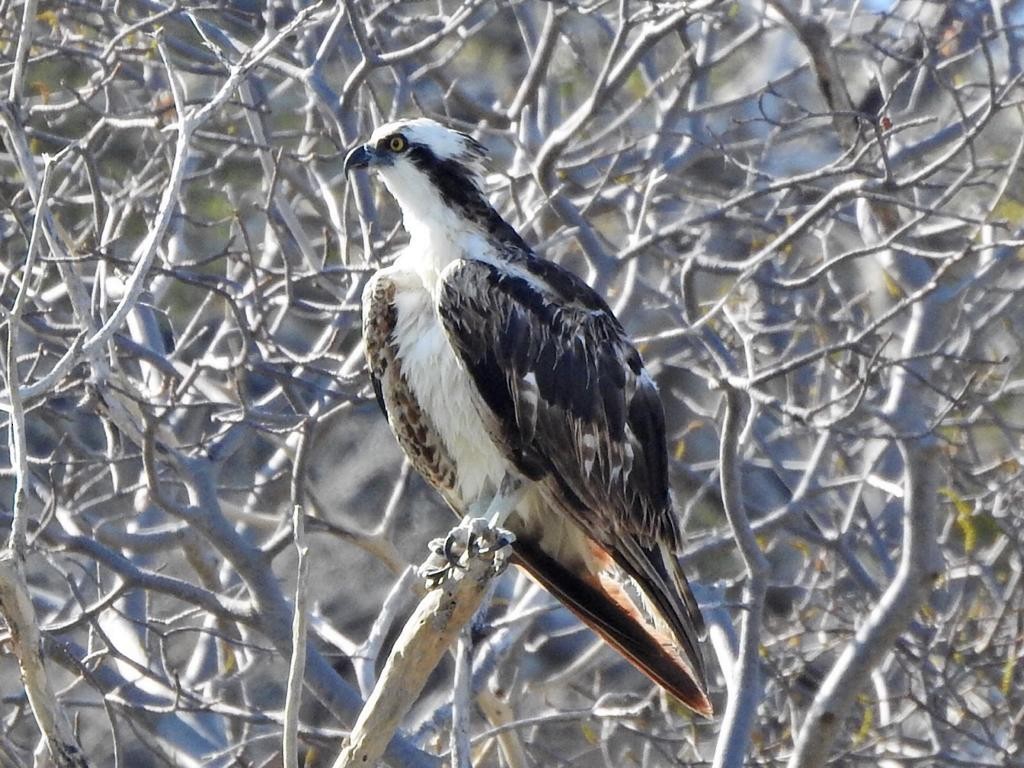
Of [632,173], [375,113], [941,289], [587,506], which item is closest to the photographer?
[587,506]

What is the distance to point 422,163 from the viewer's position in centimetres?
522

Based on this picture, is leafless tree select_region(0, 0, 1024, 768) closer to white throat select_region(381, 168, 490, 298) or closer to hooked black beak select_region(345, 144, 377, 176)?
white throat select_region(381, 168, 490, 298)

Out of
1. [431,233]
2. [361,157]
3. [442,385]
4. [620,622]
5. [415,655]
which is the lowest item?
[415,655]

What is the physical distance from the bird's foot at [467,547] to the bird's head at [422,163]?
3.52ft

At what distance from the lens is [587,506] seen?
16.5ft

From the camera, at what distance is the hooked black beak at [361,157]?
205 inches

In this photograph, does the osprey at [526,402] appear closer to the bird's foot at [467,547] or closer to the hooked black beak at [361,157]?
the hooked black beak at [361,157]

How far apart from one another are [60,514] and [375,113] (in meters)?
1.86

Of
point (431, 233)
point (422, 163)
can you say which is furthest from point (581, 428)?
point (422, 163)

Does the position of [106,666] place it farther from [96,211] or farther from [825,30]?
[825,30]

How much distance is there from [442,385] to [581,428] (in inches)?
17.5

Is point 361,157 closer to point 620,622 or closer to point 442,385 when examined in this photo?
point 442,385

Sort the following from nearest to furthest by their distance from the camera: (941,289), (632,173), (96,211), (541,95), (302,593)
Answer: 1. (302,593)
2. (96,211)
3. (941,289)
4. (632,173)
5. (541,95)

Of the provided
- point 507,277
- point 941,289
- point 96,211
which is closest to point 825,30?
point 941,289
